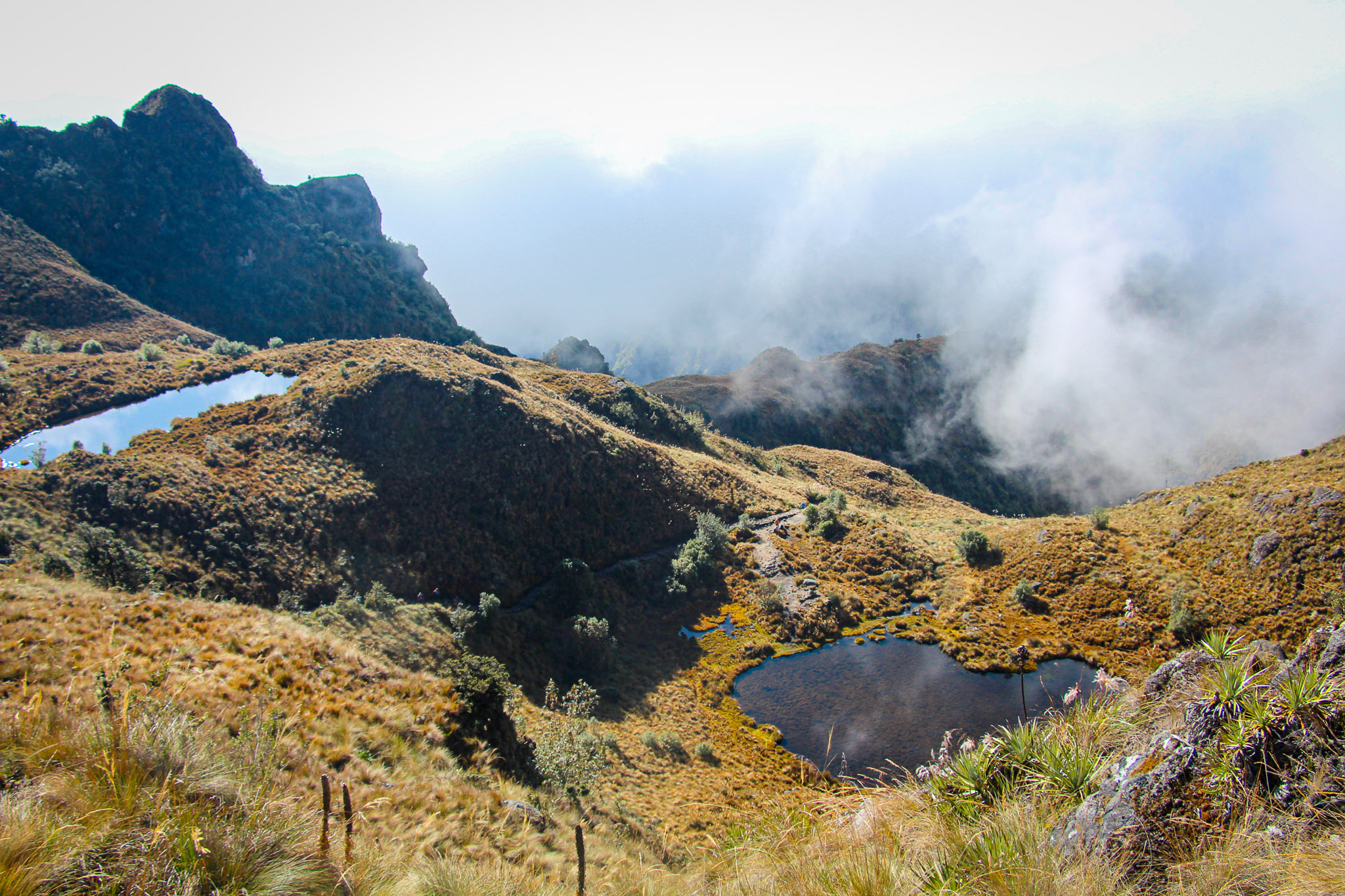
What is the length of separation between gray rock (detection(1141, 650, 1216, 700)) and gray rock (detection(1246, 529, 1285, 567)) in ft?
97.7

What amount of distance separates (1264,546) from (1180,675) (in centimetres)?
3116

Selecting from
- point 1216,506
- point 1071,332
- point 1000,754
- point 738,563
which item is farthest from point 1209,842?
point 1071,332

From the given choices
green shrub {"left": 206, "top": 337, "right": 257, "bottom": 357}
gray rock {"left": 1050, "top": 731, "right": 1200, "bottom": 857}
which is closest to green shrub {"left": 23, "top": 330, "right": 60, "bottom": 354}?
green shrub {"left": 206, "top": 337, "right": 257, "bottom": 357}

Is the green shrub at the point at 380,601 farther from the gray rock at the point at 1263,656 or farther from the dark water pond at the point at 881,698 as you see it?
the gray rock at the point at 1263,656

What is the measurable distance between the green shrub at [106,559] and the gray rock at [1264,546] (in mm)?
50862

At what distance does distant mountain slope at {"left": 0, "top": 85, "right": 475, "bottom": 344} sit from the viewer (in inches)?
3917

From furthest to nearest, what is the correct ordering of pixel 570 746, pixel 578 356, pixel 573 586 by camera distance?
pixel 578 356
pixel 573 586
pixel 570 746

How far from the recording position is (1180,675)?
21.4 ft

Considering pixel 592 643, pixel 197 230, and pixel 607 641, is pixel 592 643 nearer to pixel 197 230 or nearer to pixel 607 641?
pixel 607 641

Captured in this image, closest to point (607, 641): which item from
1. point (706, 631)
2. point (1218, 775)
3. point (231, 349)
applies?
point (706, 631)

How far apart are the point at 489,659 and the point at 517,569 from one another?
53.2 ft

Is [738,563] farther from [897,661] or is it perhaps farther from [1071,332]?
[1071,332]

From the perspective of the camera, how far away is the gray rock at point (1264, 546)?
26281 millimetres

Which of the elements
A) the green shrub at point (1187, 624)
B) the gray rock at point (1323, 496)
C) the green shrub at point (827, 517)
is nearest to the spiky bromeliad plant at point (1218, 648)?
the green shrub at point (1187, 624)
